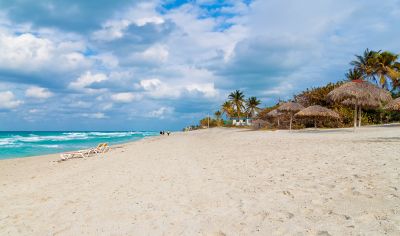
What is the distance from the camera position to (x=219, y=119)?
67.8 metres

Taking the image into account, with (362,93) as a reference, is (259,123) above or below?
below

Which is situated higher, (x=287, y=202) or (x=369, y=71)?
(x=369, y=71)

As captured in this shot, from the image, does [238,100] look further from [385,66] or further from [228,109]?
[385,66]

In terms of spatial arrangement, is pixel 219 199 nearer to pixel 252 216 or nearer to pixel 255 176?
pixel 252 216

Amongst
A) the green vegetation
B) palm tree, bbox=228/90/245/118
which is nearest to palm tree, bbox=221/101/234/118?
palm tree, bbox=228/90/245/118

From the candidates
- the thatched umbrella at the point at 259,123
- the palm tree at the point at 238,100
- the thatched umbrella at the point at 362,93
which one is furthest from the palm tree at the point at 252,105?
the thatched umbrella at the point at 362,93

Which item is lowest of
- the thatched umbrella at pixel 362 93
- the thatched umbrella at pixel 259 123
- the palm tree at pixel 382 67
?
the thatched umbrella at pixel 259 123

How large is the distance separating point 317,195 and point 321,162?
9.01 feet

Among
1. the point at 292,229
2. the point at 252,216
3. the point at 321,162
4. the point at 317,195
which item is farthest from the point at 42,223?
the point at 321,162

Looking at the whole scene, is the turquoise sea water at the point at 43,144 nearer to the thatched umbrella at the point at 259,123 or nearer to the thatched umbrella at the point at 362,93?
the thatched umbrella at the point at 259,123

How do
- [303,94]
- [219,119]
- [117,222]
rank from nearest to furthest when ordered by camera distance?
[117,222] < [303,94] < [219,119]

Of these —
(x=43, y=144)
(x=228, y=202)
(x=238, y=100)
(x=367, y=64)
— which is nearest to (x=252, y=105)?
(x=238, y=100)

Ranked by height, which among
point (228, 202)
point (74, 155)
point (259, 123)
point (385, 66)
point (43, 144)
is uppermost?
point (385, 66)

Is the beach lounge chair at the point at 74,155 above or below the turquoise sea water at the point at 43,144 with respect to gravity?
above
